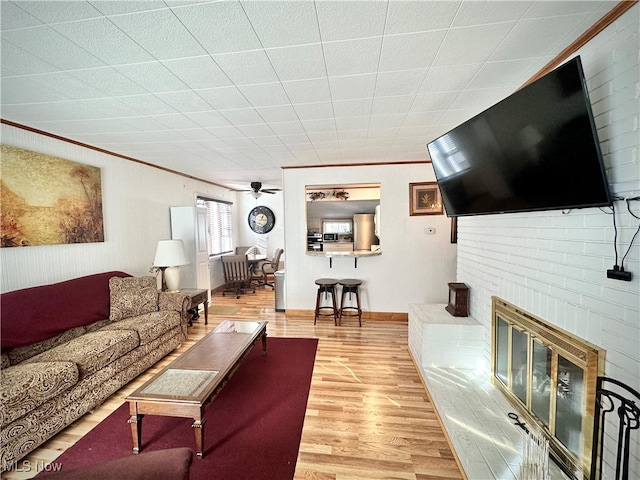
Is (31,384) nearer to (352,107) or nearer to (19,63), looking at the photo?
(19,63)

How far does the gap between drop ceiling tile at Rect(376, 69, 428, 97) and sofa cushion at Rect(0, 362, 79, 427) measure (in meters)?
3.05

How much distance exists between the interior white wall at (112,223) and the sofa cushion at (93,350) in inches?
33.0

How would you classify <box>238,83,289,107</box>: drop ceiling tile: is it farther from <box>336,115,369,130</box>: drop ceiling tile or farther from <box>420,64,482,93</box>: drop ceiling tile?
<box>420,64,482,93</box>: drop ceiling tile

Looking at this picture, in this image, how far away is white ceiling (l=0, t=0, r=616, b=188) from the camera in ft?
4.09

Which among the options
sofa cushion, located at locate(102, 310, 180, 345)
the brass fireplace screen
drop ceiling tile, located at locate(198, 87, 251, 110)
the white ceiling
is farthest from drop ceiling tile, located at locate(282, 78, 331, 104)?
sofa cushion, located at locate(102, 310, 180, 345)

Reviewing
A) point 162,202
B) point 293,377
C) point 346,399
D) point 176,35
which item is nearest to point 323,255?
point 293,377

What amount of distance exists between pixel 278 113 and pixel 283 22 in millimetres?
1055

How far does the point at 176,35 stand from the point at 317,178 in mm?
3100

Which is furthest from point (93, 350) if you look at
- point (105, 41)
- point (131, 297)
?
point (105, 41)

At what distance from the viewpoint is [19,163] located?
2449 mm

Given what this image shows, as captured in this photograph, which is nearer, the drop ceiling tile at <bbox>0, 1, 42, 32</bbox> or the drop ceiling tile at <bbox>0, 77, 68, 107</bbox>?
the drop ceiling tile at <bbox>0, 1, 42, 32</bbox>

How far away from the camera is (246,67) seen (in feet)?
5.45

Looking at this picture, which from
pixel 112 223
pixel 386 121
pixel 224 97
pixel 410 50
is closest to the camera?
pixel 410 50

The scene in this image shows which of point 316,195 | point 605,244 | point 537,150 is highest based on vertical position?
point 316,195
